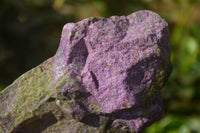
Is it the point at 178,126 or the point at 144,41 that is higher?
the point at 144,41

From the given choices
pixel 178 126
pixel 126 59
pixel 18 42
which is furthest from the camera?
pixel 18 42

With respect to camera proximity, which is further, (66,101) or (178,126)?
(178,126)

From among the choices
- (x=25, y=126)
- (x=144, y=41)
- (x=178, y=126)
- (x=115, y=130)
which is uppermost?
(x=144, y=41)

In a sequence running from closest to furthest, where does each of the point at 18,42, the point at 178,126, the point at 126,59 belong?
the point at 126,59 < the point at 178,126 < the point at 18,42

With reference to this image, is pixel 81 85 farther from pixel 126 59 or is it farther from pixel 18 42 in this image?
pixel 18 42

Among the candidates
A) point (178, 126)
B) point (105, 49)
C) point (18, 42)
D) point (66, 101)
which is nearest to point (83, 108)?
point (66, 101)

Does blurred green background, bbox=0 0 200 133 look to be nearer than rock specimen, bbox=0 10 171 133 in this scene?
No

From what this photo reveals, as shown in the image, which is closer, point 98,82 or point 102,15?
point 98,82

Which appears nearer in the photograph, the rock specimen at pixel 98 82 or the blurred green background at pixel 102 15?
the rock specimen at pixel 98 82
